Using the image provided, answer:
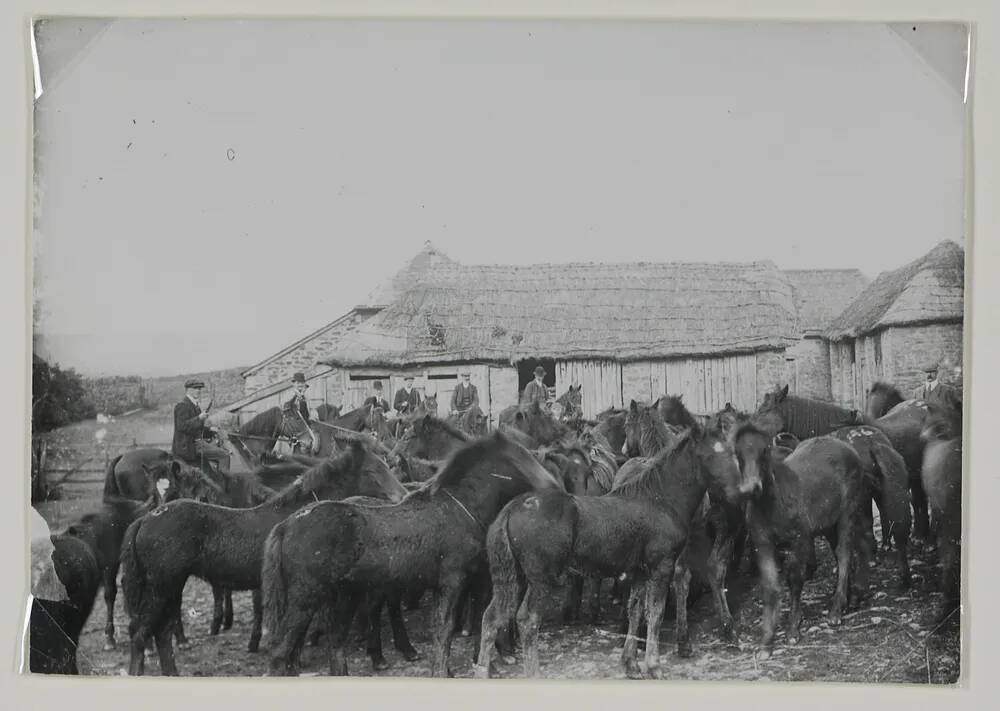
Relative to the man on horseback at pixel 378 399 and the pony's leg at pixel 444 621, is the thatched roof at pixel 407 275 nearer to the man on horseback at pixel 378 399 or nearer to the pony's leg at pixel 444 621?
the man on horseback at pixel 378 399

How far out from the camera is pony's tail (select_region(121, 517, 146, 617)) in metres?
6.49

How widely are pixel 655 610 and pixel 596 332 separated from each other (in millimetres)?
1607

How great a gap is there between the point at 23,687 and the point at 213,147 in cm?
326

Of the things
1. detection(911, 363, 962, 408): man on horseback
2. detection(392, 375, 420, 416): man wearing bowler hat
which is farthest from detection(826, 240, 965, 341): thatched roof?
detection(392, 375, 420, 416): man wearing bowler hat

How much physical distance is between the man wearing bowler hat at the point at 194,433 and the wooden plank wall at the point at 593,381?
2006 mm

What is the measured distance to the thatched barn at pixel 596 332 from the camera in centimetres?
683

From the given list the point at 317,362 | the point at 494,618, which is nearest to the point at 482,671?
the point at 494,618

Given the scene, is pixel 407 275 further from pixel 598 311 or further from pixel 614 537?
pixel 614 537

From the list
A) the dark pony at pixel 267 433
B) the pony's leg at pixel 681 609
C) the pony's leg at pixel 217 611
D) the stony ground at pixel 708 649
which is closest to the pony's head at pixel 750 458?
the pony's leg at pixel 681 609

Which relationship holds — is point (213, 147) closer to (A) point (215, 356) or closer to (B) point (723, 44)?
(A) point (215, 356)

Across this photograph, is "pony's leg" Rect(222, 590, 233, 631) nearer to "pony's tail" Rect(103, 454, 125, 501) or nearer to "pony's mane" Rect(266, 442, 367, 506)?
"pony's mane" Rect(266, 442, 367, 506)

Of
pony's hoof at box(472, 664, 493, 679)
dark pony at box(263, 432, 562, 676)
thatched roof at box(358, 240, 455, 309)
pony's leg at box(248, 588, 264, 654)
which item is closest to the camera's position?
dark pony at box(263, 432, 562, 676)

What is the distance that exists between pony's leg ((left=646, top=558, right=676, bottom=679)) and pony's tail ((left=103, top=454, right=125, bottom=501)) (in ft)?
10.0

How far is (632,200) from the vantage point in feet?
22.7
